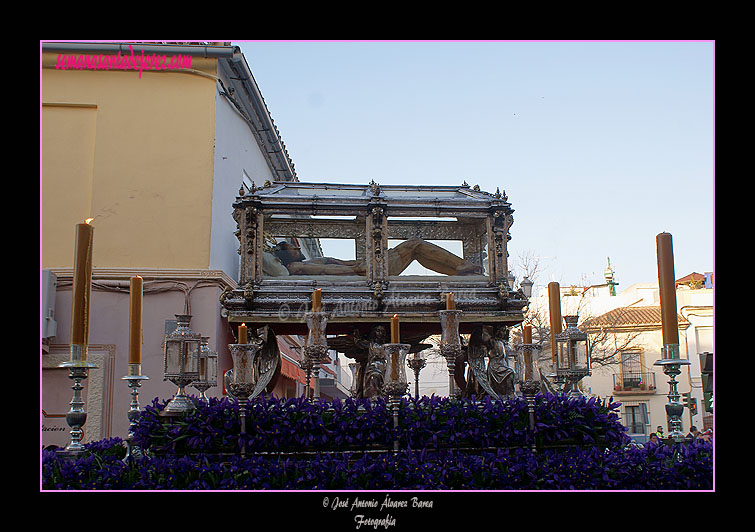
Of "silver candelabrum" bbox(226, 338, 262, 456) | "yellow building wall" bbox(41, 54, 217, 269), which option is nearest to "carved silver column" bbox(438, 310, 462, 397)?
"silver candelabrum" bbox(226, 338, 262, 456)

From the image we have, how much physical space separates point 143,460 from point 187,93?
791 cm

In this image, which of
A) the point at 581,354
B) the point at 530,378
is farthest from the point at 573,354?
the point at 530,378

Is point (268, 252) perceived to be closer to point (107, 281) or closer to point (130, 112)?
point (107, 281)

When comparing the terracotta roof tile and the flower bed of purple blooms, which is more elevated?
the terracotta roof tile

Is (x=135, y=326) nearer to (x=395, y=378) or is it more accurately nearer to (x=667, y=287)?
(x=395, y=378)

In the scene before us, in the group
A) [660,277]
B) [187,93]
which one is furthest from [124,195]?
[660,277]

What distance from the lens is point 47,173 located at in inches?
410

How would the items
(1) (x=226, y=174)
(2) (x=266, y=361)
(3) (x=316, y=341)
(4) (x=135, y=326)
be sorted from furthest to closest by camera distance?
(1) (x=226, y=174), (2) (x=266, y=361), (4) (x=135, y=326), (3) (x=316, y=341)

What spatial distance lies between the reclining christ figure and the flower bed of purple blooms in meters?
2.57

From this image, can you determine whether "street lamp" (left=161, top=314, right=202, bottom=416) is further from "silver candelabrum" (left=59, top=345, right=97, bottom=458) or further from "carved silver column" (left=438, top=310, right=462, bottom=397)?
"carved silver column" (left=438, top=310, right=462, bottom=397)

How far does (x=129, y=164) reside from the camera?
1052 cm

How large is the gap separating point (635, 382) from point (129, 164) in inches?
881

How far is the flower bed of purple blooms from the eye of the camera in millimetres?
4133

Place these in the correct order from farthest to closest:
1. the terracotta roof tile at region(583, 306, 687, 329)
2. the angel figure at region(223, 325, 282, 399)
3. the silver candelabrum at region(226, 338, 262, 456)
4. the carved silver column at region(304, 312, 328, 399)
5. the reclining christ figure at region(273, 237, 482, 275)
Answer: the terracotta roof tile at region(583, 306, 687, 329), the reclining christ figure at region(273, 237, 482, 275), the angel figure at region(223, 325, 282, 399), the carved silver column at region(304, 312, 328, 399), the silver candelabrum at region(226, 338, 262, 456)
